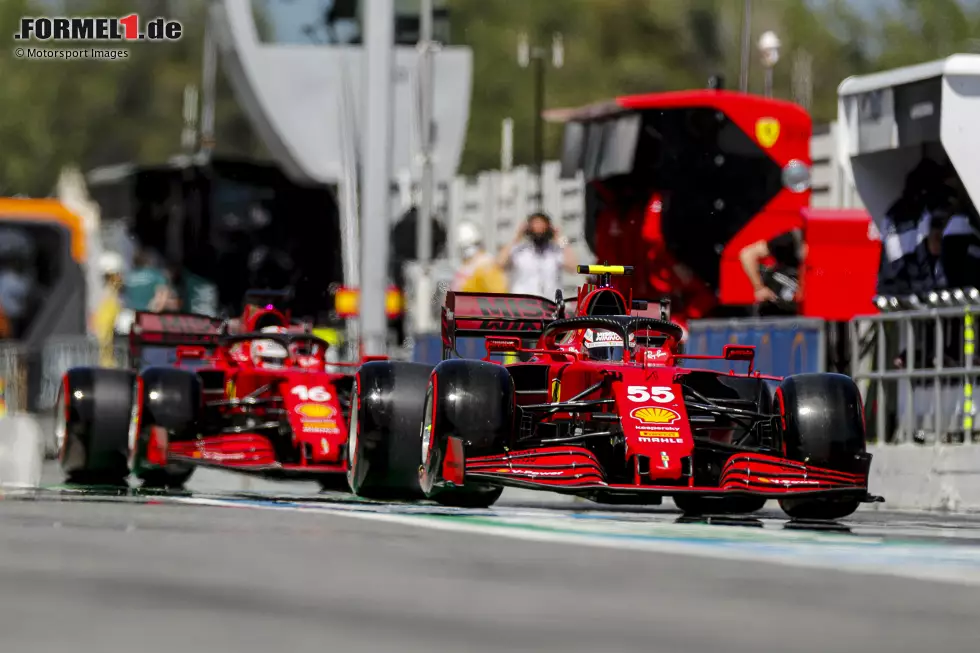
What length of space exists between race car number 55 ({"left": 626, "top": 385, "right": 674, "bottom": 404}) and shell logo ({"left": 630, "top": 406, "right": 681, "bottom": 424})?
7 cm

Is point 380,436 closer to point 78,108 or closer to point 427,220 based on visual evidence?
point 427,220

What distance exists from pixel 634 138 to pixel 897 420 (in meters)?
5.96

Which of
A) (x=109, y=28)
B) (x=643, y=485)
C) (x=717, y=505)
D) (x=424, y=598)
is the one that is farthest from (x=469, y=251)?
(x=424, y=598)

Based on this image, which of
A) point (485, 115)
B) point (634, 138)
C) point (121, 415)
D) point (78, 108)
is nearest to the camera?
point (121, 415)

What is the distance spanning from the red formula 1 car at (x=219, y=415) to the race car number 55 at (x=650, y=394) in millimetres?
3523

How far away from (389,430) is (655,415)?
2278mm

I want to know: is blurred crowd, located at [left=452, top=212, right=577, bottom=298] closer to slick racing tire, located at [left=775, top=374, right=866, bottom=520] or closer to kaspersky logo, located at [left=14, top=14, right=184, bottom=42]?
kaspersky logo, located at [left=14, top=14, right=184, bottom=42]

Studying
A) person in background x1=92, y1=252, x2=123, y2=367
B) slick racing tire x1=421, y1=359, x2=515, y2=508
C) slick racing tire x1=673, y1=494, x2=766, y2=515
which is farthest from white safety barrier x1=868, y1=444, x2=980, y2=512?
person in background x1=92, y1=252, x2=123, y2=367

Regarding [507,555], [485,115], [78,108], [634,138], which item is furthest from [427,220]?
[78,108]

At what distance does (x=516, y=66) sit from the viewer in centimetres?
7600

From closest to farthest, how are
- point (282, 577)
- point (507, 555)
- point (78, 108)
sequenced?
1. point (282, 577)
2. point (507, 555)
3. point (78, 108)

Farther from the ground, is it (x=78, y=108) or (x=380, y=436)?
(x=78, y=108)

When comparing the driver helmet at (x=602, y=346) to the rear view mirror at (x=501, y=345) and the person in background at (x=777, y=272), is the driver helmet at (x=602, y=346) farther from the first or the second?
the person in background at (x=777, y=272)

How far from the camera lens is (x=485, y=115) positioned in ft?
241
